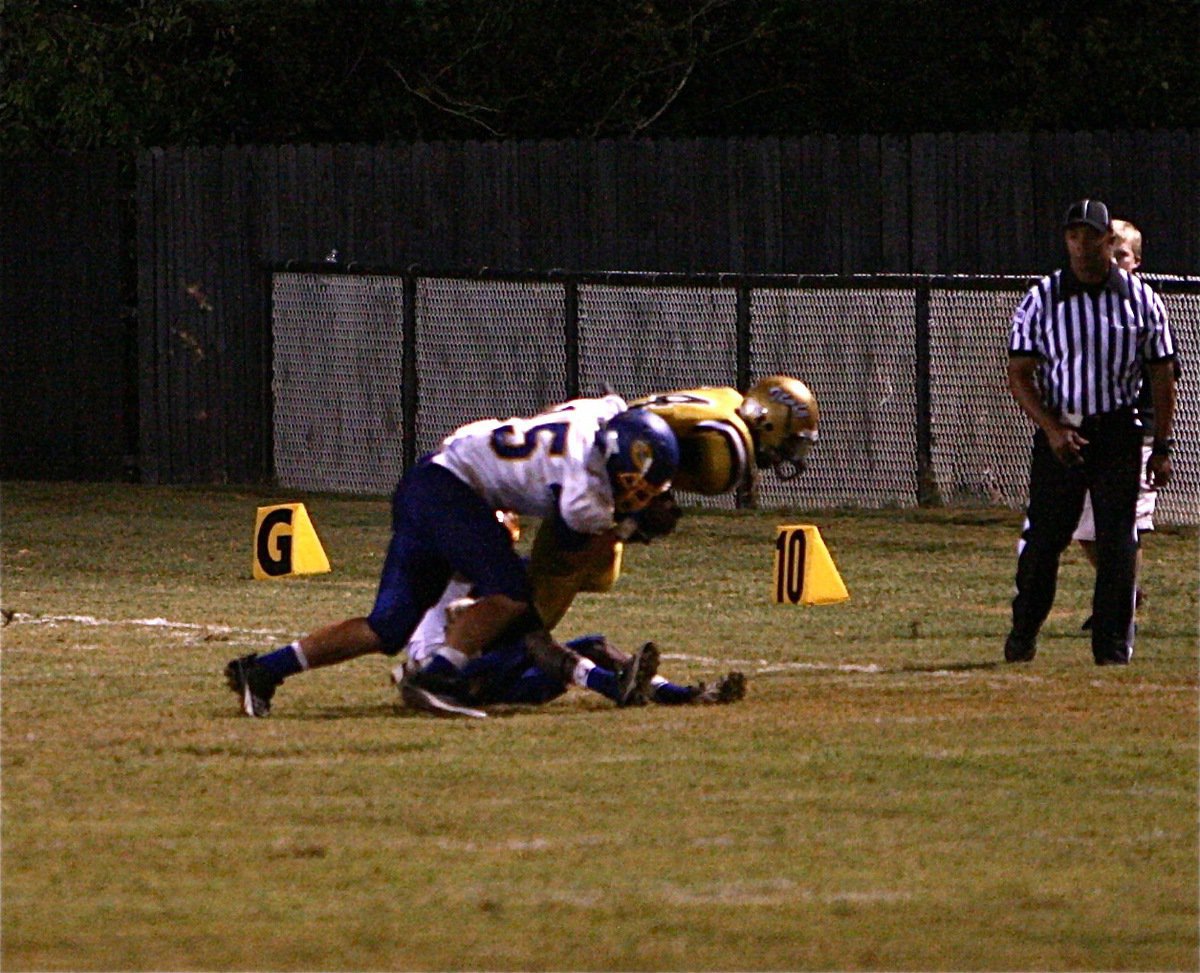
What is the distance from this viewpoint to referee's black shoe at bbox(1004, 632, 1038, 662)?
1196 cm

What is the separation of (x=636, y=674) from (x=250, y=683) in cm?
150

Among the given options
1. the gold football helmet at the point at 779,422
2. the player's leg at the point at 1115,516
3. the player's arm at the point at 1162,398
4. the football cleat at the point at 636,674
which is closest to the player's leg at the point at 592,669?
the football cleat at the point at 636,674

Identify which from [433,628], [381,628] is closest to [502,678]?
[433,628]

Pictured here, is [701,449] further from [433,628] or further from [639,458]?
[433,628]

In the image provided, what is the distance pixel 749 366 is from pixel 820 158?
87.3 inches

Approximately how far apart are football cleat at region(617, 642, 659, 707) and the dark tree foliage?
1672 centimetres

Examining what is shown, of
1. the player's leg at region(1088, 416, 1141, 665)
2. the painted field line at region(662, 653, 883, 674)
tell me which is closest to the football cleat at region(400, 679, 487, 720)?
the painted field line at region(662, 653, 883, 674)

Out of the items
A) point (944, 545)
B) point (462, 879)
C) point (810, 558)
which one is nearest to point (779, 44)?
point (944, 545)

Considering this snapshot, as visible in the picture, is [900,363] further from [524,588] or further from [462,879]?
[462,879]

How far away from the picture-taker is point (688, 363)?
2117cm

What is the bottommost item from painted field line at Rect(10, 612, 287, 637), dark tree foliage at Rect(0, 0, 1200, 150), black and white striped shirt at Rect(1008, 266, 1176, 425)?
painted field line at Rect(10, 612, 287, 637)

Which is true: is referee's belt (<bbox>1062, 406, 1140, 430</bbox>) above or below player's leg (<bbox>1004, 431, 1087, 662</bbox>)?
above

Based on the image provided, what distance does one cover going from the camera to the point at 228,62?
86.3 ft

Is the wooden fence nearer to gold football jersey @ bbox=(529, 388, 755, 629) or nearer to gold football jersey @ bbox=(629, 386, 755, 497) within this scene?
gold football jersey @ bbox=(529, 388, 755, 629)
